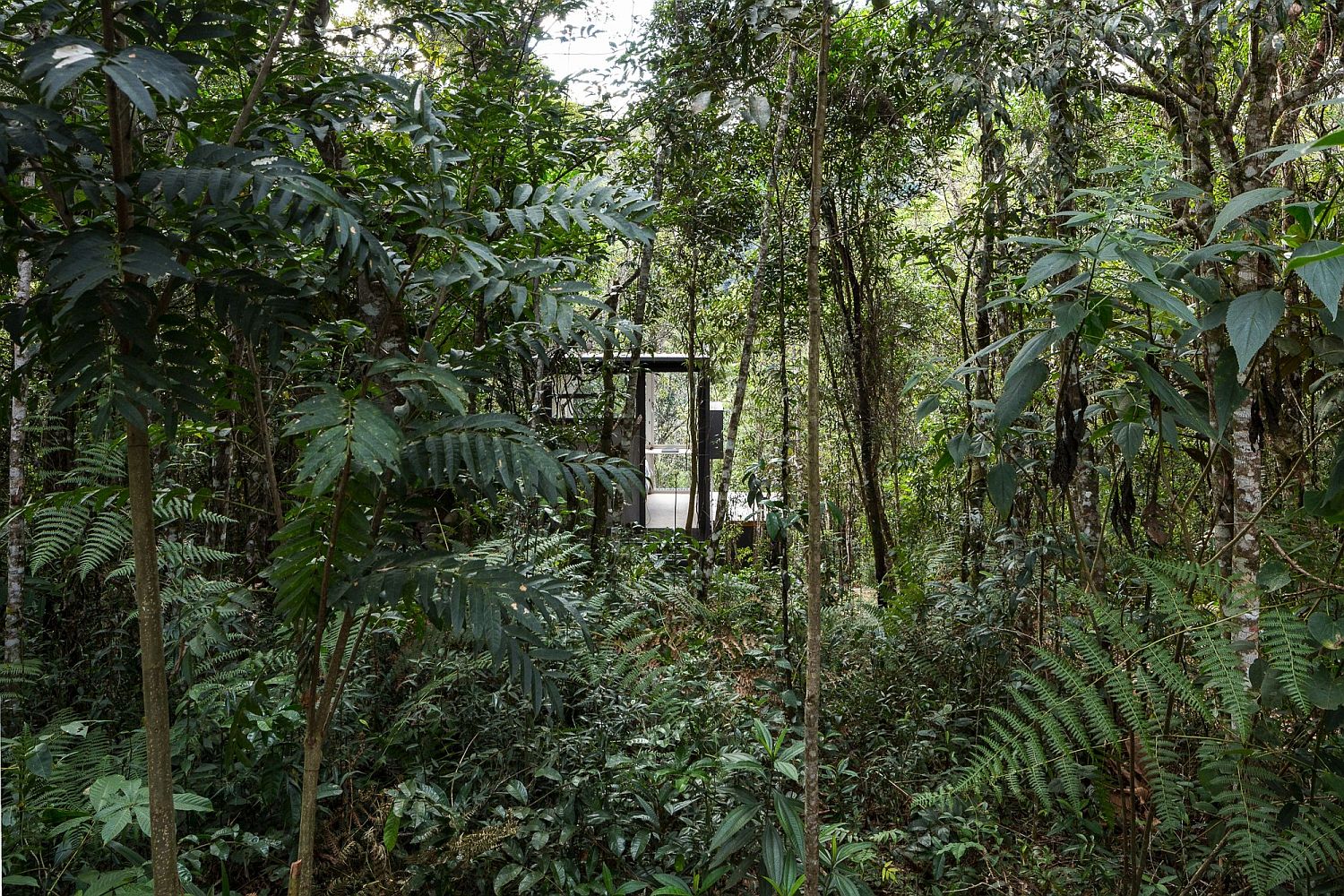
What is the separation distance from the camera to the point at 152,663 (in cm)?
166

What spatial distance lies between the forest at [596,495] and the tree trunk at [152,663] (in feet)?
0.03

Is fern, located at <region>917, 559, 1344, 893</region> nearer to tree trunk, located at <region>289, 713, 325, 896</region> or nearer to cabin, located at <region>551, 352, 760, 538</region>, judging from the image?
tree trunk, located at <region>289, 713, 325, 896</region>

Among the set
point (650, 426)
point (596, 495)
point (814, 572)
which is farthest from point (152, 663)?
point (650, 426)

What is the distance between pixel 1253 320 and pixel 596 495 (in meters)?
4.56

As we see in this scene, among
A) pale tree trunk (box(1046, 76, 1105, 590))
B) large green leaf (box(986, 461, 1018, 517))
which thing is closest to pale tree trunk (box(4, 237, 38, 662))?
large green leaf (box(986, 461, 1018, 517))

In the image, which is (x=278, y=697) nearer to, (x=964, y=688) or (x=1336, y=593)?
(x=964, y=688)

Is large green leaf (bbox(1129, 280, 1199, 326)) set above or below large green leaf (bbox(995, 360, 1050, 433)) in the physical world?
above

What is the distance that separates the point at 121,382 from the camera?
1426 millimetres

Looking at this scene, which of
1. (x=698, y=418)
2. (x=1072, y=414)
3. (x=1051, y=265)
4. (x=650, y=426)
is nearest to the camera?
(x=1051, y=265)

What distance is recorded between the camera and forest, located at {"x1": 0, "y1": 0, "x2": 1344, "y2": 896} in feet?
5.38

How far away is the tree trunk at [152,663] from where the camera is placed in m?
1.66

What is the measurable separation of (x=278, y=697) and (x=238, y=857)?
23.7 inches

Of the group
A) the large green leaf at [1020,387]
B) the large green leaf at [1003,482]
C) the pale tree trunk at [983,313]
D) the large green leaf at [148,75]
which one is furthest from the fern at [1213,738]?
the large green leaf at [148,75]

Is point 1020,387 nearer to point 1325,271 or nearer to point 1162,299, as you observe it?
point 1162,299
